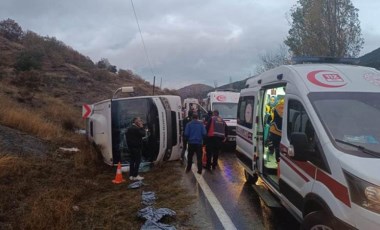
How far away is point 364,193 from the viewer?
12.7 feet

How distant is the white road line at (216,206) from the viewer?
21.5ft

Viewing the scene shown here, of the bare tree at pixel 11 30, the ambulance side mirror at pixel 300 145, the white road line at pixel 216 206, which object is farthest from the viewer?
the bare tree at pixel 11 30

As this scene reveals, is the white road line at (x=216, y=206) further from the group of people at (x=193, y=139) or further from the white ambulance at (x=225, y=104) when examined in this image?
the white ambulance at (x=225, y=104)

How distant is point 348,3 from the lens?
26.0 metres

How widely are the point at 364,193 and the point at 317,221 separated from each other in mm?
833

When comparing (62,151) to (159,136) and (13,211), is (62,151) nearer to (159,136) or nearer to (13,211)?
(159,136)

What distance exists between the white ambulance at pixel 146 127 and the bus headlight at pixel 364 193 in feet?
25.7

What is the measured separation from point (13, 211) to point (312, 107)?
506 cm

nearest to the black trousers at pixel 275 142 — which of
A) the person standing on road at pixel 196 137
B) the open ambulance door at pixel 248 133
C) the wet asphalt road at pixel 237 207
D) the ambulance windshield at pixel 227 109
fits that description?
the open ambulance door at pixel 248 133

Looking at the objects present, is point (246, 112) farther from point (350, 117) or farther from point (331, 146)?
point (331, 146)

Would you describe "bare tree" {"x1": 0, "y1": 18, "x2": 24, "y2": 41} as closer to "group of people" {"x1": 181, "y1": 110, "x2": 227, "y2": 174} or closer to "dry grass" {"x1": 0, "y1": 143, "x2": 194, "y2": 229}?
"dry grass" {"x1": 0, "y1": 143, "x2": 194, "y2": 229}

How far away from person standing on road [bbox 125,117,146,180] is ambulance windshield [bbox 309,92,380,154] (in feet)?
19.5

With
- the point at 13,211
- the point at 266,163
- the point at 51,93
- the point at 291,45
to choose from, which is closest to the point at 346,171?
the point at 266,163

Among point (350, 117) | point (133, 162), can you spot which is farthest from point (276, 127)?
point (133, 162)
